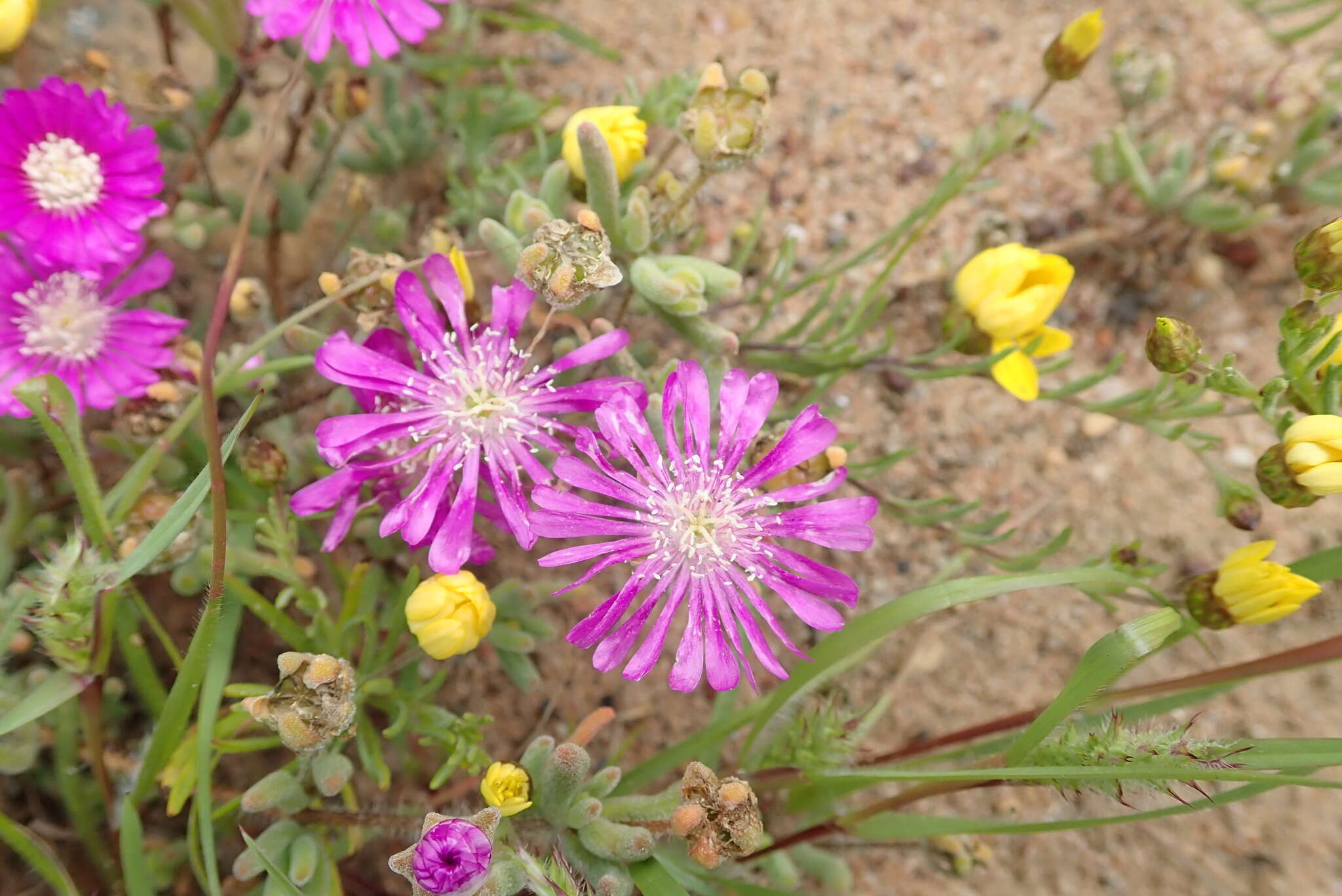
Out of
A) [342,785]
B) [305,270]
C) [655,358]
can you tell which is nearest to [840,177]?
[655,358]

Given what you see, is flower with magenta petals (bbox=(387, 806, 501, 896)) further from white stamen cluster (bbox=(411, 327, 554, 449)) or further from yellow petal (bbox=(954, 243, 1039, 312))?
yellow petal (bbox=(954, 243, 1039, 312))

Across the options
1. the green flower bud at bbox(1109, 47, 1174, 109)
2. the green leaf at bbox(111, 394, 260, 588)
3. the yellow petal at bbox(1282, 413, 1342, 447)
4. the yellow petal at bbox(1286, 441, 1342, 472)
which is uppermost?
the green flower bud at bbox(1109, 47, 1174, 109)

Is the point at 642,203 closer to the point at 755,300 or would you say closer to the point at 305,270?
the point at 755,300

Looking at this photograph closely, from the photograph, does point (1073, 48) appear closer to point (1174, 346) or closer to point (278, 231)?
point (1174, 346)

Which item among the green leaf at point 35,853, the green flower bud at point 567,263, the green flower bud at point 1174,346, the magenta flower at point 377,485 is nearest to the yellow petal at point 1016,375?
the green flower bud at point 1174,346

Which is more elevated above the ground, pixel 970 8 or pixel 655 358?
pixel 970 8

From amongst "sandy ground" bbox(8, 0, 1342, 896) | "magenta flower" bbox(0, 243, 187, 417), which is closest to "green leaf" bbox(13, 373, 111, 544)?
"magenta flower" bbox(0, 243, 187, 417)
